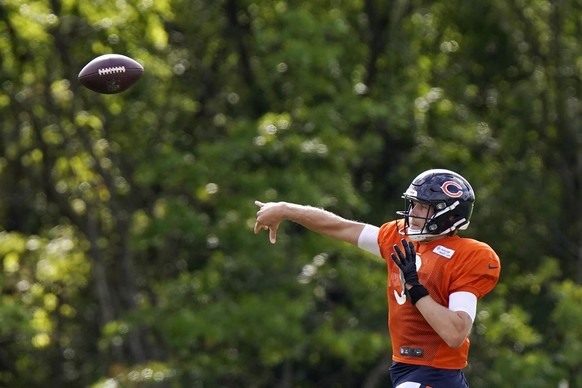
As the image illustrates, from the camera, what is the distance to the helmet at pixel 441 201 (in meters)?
6.46

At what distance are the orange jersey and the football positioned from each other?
2.91 metres

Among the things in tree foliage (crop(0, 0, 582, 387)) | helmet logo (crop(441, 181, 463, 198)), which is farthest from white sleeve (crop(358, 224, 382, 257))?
tree foliage (crop(0, 0, 582, 387))

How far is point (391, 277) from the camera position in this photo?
6.58 metres

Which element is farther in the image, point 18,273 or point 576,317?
point 18,273

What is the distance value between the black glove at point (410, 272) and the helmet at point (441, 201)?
0.96ft

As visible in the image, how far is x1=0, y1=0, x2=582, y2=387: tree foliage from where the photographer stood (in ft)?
52.3

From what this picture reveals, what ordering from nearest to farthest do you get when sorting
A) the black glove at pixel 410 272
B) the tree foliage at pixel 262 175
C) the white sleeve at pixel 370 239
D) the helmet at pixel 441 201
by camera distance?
the black glove at pixel 410 272
the helmet at pixel 441 201
the white sleeve at pixel 370 239
the tree foliage at pixel 262 175

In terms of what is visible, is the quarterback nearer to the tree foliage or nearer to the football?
the football

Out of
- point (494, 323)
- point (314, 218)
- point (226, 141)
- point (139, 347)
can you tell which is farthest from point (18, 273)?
point (314, 218)

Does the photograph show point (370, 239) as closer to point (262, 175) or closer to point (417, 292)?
point (417, 292)

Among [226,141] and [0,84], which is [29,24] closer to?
[0,84]

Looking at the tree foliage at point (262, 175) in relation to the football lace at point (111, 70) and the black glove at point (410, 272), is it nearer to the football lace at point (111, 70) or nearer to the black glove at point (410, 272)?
the football lace at point (111, 70)

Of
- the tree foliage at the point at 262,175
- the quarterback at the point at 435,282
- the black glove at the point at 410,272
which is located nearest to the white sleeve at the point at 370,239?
the quarterback at the point at 435,282

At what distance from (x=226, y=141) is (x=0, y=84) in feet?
9.32
